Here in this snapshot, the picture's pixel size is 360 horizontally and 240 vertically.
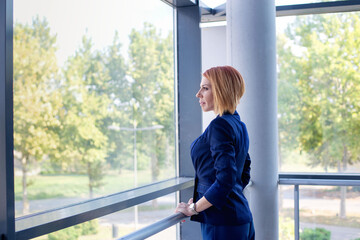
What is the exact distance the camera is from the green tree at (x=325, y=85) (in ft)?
16.7

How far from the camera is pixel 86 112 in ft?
11.9

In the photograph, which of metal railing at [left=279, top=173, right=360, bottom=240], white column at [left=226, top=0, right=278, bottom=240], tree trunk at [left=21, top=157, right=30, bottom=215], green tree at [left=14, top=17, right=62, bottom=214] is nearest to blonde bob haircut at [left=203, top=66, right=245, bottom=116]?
green tree at [left=14, top=17, right=62, bottom=214]

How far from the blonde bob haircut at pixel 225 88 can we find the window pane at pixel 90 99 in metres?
1.49

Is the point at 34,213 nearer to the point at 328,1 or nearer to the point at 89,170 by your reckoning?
the point at 89,170

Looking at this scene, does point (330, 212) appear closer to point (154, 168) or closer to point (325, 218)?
point (325, 218)

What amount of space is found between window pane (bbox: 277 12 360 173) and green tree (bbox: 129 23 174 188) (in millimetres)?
1601

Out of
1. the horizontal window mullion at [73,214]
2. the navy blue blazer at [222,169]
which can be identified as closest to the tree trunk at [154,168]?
the horizontal window mullion at [73,214]

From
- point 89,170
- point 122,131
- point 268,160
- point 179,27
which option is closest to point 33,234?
point 89,170

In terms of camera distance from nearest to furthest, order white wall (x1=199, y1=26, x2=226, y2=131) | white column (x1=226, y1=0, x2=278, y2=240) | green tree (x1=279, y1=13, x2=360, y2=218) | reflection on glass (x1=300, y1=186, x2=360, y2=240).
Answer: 1. white column (x1=226, y1=0, x2=278, y2=240)
2. reflection on glass (x1=300, y1=186, x2=360, y2=240)
3. green tree (x1=279, y1=13, x2=360, y2=218)
4. white wall (x1=199, y1=26, x2=226, y2=131)

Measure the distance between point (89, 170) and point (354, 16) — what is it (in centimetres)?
377

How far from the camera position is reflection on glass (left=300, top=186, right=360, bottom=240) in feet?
16.1

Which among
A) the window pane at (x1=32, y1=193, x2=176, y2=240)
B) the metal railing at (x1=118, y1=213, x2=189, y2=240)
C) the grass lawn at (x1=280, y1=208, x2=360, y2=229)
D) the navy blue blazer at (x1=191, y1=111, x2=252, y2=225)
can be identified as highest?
the navy blue blazer at (x1=191, y1=111, x2=252, y2=225)

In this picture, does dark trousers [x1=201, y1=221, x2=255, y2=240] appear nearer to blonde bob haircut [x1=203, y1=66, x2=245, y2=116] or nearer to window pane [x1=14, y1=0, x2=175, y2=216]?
blonde bob haircut [x1=203, y1=66, x2=245, y2=116]

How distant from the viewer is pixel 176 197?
4.71 metres
